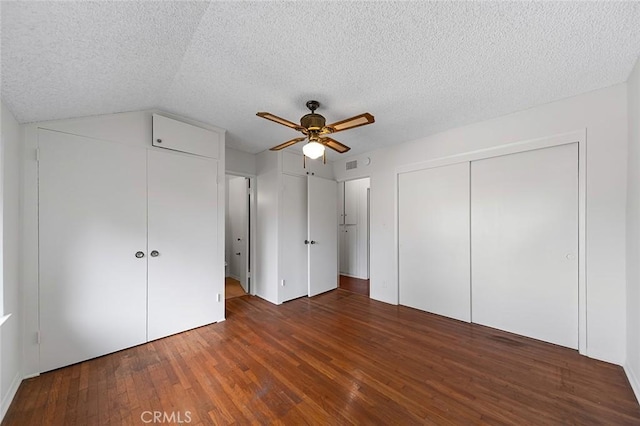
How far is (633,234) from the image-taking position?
193cm

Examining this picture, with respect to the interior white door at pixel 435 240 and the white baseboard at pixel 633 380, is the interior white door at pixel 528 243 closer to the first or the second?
the interior white door at pixel 435 240

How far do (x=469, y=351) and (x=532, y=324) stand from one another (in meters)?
0.88

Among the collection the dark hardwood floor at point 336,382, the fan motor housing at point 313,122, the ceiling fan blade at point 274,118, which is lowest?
the dark hardwood floor at point 336,382

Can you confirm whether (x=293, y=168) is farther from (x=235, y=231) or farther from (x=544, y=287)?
(x=544, y=287)

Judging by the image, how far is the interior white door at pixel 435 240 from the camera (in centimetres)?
313

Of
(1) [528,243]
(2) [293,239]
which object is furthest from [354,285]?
(1) [528,243]

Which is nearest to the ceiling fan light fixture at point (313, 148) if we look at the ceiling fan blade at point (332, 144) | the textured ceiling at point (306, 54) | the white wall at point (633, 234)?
the ceiling fan blade at point (332, 144)

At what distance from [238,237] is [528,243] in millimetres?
4683

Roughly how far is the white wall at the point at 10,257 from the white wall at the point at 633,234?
448 cm

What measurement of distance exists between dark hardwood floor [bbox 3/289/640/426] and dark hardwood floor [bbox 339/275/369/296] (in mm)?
1670

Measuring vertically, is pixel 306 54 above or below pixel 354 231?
above

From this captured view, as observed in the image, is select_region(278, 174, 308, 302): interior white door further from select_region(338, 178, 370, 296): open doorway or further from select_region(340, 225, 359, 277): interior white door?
select_region(340, 225, 359, 277): interior white door

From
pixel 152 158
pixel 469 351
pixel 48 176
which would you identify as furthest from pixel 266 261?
pixel 469 351

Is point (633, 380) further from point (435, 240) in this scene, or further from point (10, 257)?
point (10, 257)
